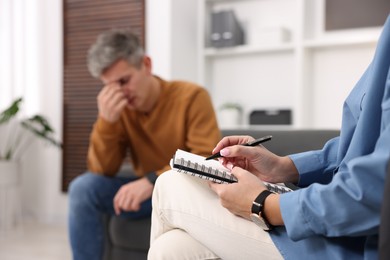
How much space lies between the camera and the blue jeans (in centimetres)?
190

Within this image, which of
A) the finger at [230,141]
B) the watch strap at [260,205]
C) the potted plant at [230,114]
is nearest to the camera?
the watch strap at [260,205]

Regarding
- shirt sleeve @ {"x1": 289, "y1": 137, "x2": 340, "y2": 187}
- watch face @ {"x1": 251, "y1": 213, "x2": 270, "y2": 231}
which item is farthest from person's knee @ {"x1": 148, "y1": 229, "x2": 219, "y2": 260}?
shirt sleeve @ {"x1": 289, "y1": 137, "x2": 340, "y2": 187}

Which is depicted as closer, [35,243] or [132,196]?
[132,196]

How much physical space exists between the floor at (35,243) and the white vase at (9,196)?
0.12 metres

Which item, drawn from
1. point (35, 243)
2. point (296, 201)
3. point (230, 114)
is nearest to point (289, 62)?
point (230, 114)

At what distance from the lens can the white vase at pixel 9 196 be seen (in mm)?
3574

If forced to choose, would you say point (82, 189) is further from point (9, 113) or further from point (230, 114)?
point (9, 113)

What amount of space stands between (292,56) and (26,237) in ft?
7.94

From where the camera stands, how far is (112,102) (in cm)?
202

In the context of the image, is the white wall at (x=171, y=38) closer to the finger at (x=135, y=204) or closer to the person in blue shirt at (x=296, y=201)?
the finger at (x=135, y=204)

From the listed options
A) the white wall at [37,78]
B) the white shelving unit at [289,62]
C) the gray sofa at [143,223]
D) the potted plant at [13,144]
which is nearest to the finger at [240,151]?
the gray sofa at [143,223]

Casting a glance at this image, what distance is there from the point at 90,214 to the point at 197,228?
1.00m

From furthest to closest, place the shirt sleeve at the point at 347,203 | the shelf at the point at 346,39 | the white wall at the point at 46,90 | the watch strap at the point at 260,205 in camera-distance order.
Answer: the white wall at the point at 46,90
the shelf at the point at 346,39
the watch strap at the point at 260,205
the shirt sleeve at the point at 347,203

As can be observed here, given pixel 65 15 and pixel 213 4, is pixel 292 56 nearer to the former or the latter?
pixel 213 4
